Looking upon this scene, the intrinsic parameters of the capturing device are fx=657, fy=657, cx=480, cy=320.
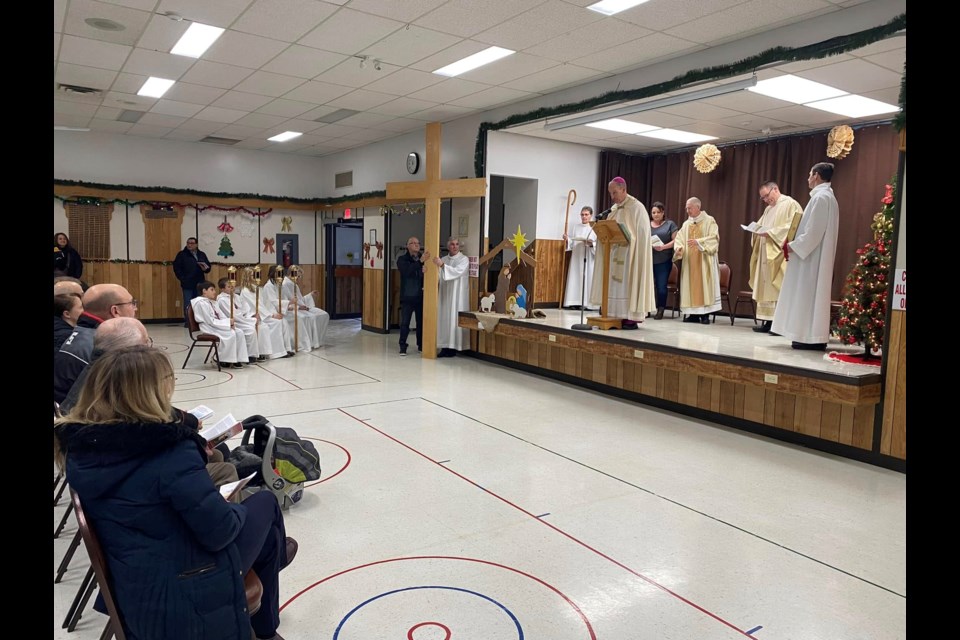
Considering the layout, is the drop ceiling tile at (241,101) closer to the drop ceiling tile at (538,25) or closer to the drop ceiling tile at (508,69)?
the drop ceiling tile at (508,69)

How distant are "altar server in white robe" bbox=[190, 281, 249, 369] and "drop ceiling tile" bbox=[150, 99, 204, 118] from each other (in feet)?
9.25

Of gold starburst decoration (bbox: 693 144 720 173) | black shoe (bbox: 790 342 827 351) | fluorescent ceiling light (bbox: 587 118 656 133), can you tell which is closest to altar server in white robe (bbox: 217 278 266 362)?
fluorescent ceiling light (bbox: 587 118 656 133)

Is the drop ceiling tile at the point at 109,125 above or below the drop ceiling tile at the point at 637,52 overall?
Answer: above

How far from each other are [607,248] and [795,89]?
2585 mm

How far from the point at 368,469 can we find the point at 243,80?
→ 560cm

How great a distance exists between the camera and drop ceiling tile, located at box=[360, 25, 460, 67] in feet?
20.0

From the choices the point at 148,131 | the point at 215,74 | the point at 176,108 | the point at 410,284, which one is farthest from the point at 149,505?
the point at 148,131

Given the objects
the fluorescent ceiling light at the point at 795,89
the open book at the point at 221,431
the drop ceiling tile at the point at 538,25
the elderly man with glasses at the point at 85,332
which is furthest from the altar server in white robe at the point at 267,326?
the fluorescent ceiling light at the point at 795,89

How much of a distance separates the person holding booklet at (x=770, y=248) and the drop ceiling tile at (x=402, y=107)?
4.47 metres

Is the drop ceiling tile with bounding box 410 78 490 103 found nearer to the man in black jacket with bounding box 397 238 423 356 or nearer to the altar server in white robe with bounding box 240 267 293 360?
the man in black jacket with bounding box 397 238 423 356

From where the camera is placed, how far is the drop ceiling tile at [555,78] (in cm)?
711

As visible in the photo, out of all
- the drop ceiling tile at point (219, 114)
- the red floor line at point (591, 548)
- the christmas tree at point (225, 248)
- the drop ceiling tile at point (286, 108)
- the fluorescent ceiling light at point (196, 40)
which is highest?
the drop ceiling tile at point (219, 114)
